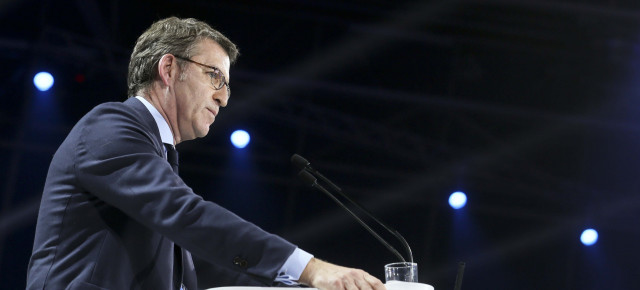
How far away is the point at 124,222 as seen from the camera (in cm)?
150

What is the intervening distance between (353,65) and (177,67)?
417 cm

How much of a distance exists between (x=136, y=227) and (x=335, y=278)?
467 millimetres

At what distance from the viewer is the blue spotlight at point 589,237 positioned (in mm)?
5941

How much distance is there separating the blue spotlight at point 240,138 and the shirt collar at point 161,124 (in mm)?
3994

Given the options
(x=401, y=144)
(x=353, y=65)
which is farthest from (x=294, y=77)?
(x=401, y=144)

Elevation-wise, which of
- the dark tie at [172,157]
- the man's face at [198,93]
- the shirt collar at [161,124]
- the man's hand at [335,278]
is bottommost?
the man's hand at [335,278]

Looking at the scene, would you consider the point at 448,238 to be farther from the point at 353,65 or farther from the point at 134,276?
the point at 134,276

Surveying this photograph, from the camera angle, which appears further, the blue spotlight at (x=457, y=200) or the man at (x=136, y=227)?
the blue spotlight at (x=457, y=200)

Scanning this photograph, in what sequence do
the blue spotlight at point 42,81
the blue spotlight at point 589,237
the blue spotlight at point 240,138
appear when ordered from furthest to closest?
the blue spotlight at point 589,237 → the blue spotlight at point 240,138 → the blue spotlight at point 42,81

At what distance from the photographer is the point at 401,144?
6.08m

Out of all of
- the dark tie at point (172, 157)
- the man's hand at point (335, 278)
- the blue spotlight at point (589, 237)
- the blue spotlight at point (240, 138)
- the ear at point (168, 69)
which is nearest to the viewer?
the man's hand at point (335, 278)

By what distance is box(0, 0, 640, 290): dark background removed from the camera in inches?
228

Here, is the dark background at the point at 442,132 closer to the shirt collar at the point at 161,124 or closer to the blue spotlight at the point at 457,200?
the blue spotlight at the point at 457,200

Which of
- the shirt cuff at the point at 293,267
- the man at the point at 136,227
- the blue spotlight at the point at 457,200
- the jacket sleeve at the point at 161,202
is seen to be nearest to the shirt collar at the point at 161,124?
the man at the point at 136,227
